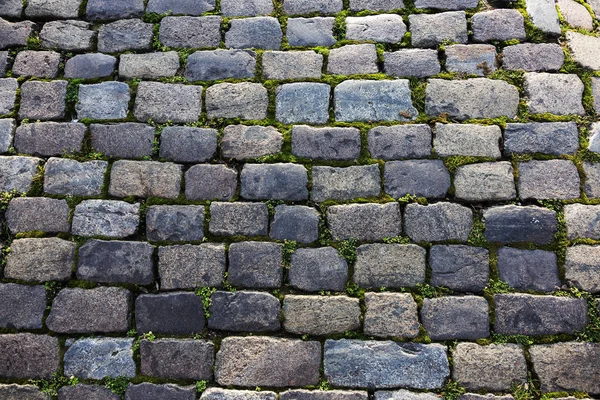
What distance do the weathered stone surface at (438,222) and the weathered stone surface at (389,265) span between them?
10cm

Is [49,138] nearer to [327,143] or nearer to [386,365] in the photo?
[327,143]

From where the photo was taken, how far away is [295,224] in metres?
3.17

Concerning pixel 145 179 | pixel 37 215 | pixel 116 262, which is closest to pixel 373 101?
pixel 145 179

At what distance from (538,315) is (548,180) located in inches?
32.2

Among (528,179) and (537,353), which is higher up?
(528,179)

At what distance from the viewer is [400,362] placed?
2.89 metres

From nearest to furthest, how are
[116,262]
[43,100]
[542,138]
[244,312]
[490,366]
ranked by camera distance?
1. [490,366]
2. [244,312]
3. [116,262]
4. [542,138]
5. [43,100]

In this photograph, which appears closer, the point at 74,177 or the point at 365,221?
the point at 365,221

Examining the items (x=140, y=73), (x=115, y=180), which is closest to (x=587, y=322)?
(x=115, y=180)

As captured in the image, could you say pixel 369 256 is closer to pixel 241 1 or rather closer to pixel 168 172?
pixel 168 172

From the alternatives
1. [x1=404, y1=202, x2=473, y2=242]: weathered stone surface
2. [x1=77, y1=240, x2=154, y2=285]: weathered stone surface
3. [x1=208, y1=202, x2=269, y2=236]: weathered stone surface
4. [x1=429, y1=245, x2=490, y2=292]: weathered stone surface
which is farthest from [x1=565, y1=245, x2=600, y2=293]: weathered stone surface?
[x1=77, y1=240, x2=154, y2=285]: weathered stone surface

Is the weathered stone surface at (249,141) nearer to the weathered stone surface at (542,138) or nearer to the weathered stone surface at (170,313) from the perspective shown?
the weathered stone surface at (170,313)

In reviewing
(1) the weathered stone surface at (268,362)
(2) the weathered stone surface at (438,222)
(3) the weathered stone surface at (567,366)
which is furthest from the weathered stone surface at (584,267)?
(1) the weathered stone surface at (268,362)

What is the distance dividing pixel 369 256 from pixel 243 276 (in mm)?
726
